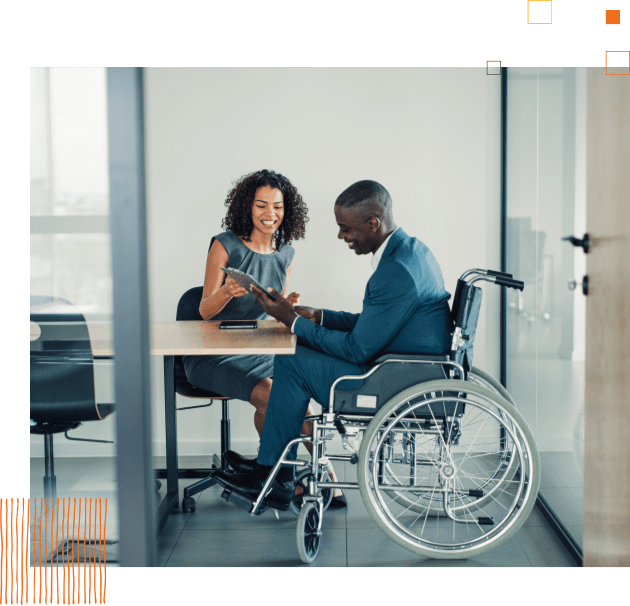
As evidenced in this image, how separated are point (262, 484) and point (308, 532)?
1.11ft

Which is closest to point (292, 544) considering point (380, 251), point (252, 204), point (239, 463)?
point (239, 463)

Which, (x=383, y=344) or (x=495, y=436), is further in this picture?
(x=495, y=436)

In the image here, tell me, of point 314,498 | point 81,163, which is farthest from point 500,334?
point 81,163

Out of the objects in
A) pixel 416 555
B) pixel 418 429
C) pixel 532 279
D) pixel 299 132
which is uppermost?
pixel 299 132

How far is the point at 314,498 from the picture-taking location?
227 cm

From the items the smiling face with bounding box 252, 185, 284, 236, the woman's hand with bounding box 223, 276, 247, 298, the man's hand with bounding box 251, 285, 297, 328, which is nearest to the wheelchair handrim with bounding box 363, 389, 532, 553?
the man's hand with bounding box 251, 285, 297, 328

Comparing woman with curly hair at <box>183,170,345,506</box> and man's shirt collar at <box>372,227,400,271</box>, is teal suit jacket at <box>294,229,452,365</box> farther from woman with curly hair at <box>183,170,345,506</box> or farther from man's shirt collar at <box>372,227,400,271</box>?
woman with curly hair at <box>183,170,345,506</box>

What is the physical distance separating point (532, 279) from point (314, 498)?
1374 mm

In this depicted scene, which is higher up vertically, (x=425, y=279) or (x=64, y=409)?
(x=425, y=279)

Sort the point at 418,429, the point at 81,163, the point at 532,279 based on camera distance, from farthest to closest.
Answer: the point at 532,279, the point at 418,429, the point at 81,163

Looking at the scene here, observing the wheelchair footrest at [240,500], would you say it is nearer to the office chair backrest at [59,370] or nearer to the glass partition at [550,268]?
the office chair backrest at [59,370]

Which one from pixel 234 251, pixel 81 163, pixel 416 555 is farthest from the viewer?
pixel 234 251

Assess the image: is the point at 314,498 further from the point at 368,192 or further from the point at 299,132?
the point at 299,132
